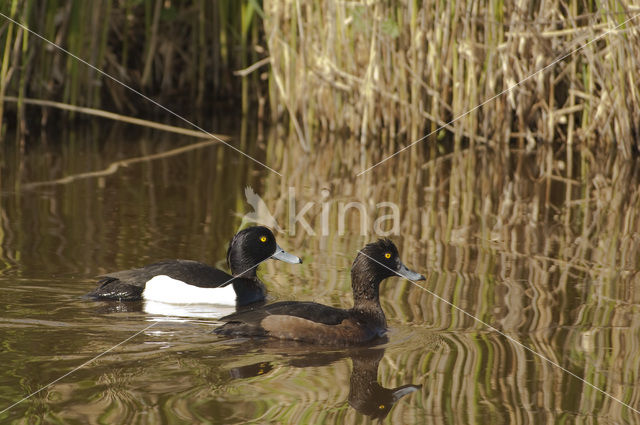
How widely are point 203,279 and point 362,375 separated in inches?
68.3

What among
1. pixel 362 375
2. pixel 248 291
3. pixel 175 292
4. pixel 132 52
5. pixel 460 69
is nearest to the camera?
pixel 362 375

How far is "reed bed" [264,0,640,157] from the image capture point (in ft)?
34.5

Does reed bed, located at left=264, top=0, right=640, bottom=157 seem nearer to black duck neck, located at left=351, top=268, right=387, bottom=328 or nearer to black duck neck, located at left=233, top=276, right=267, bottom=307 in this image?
black duck neck, located at left=233, top=276, right=267, bottom=307

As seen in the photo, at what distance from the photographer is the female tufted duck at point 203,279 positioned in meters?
6.15

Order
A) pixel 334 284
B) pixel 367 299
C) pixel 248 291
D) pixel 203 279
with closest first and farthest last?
pixel 367 299 → pixel 203 279 → pixel 248 291 → pixel 334 284

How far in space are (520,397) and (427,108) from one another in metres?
7.31

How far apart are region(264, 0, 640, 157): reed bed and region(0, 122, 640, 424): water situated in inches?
15.7

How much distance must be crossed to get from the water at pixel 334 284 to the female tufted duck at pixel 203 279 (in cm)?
13

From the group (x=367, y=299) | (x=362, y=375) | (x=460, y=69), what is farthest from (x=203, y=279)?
(x=460, y=69)

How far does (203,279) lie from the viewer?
6.34 meters

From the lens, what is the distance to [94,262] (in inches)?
271

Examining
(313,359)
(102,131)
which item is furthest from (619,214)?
(102,131)

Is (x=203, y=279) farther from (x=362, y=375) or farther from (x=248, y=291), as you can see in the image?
(x=362, y=375)

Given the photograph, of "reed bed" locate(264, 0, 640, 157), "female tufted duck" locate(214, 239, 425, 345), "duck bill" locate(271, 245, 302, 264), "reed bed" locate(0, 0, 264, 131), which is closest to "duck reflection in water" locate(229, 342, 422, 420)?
"female tufted duck" locate(214, 239, 425, 345)
